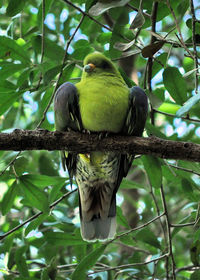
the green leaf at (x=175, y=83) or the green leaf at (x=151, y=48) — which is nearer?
the green leaf at (x=151, y=48)

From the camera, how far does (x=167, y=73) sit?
2.72 meters

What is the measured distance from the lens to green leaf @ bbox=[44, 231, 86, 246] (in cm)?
320

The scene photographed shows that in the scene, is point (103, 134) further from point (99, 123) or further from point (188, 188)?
point (188, 188)

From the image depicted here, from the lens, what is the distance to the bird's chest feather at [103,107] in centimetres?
280

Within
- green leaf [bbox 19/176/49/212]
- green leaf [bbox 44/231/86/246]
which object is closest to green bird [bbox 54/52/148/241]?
green leaf [bbox 44/231/86/246]

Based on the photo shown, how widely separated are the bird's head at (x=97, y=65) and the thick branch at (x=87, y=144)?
77 centimetres

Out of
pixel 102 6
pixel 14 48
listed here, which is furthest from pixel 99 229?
pixel 102 6

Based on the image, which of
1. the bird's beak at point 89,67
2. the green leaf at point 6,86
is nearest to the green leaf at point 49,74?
the bird's beak at point 89,67

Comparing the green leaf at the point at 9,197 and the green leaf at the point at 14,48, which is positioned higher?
the green leaf at the point at 14,48

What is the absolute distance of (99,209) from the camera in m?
3.33

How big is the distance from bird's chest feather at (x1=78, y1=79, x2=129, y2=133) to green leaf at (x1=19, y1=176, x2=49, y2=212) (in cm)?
67

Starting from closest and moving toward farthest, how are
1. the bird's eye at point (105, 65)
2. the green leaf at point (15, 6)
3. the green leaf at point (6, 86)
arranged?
the green leaf at point (15, 6), the green leaf at point (6, 86), the bird's eye at point (105, 65)

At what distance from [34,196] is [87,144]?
71 centimetres

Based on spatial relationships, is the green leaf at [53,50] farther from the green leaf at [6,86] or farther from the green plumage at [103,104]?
the green leaf at [6,86]
